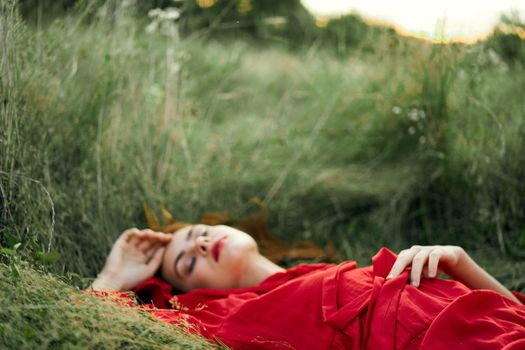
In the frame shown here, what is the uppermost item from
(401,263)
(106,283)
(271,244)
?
(401,263)

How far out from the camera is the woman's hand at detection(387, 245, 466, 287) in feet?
5.83

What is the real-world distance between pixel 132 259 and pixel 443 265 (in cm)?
124

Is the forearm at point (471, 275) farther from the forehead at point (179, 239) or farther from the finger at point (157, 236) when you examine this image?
the finger at point (157, 236)

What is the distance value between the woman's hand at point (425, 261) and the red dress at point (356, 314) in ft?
0.10

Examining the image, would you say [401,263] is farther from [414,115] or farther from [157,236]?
[414,115]

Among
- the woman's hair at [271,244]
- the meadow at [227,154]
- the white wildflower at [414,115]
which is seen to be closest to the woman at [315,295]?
the meadow at [227,154]

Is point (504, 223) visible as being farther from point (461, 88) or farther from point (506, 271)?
point (461, 88)

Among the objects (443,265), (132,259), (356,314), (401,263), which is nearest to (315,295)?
(356,314)

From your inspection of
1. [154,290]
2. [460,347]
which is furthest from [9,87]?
[460,347]

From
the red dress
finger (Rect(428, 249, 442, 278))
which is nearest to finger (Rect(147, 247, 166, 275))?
the red dress

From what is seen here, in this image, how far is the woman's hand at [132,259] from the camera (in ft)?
7.38

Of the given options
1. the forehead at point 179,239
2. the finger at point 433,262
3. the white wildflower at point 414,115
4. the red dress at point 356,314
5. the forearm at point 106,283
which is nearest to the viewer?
the red dress at point 356,314

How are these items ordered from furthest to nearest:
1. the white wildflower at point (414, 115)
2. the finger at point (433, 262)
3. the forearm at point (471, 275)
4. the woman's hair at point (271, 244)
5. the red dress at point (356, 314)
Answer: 1. the white wildflower at point (414, 115)
2. the woman's hair at point (271, 244)
3. the forearm at point (471, 275)
4. the finger at point (433, 262)
5. the red dress at point (356, 314)

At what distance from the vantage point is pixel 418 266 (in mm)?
1783
